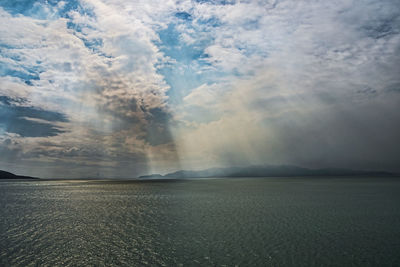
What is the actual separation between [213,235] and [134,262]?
31.2 ft

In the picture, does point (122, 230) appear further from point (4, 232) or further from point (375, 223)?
point (375, 223)

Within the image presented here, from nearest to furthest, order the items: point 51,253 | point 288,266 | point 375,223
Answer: point 288,266
point 51,253
point 375,223

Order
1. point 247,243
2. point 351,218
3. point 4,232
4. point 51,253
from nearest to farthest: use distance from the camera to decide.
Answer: point 51,253, point 247,243, point 4,232, point 351,218

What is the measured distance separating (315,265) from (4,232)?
30.7 m

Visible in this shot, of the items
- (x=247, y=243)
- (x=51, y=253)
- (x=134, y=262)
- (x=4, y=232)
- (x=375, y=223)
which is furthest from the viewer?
(x=375, y=223)

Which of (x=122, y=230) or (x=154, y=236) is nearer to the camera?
(x=154, y=236)

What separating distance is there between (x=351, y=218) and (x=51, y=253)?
34.8 metres

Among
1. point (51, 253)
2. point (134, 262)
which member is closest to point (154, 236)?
point (134, 262)

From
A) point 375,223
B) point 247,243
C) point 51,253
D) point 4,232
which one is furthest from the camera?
point 375,223

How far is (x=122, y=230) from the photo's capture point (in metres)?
28.1

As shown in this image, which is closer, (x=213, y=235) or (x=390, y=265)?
(x=390, y=265)

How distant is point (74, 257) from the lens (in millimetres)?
19000

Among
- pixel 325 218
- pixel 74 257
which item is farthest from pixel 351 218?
pixel 74 257

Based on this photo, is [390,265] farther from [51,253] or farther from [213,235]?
[51,253]
